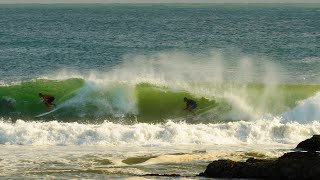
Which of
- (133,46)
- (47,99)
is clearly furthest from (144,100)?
(133,46)

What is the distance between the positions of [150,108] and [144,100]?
158 centimetres

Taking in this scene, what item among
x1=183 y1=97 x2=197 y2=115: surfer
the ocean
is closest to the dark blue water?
the ocean

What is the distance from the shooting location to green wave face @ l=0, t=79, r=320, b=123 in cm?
3859

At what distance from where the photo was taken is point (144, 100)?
4134 cm

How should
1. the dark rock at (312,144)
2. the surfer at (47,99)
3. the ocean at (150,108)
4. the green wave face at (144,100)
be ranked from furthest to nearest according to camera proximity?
the surfer at (47,99) → the green wave face at (144,100) → the ocean at (150,108) → the dark rock at (312,144)

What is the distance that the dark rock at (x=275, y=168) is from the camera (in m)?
19.1

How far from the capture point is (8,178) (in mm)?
21578

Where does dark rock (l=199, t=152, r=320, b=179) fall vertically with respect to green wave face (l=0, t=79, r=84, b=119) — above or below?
below

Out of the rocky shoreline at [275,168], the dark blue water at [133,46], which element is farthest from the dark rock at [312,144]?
the dark blue water at [133,46]

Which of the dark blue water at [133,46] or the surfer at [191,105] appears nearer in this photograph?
the surfer at [191,105]

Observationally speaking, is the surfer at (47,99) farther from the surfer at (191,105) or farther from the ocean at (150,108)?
the surfer at (191,105)

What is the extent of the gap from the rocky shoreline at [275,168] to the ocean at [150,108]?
0.96 m

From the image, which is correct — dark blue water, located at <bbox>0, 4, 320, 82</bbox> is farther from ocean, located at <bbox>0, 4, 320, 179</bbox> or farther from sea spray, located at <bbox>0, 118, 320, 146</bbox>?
sea spray, located at <bbox>0, 118, 320, 146</bbox>

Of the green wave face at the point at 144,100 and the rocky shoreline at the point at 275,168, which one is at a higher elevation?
the green wave face at the point at 144,100
